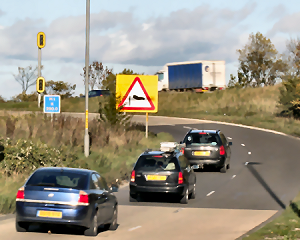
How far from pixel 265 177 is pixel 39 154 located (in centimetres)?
987

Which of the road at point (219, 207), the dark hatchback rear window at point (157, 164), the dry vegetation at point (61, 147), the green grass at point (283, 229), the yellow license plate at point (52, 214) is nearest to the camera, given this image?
the yellow license plate at point (52, 214)

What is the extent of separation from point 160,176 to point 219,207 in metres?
1.91

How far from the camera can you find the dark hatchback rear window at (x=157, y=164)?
55.6 ft

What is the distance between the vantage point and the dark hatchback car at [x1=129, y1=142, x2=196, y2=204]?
664 inches

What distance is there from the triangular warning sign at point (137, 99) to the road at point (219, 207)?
5.88 meters

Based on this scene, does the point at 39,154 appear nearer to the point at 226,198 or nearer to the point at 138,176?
the point at 138,176

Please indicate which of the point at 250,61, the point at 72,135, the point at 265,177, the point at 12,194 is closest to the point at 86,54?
the point at 72,135

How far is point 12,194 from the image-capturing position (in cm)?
1562

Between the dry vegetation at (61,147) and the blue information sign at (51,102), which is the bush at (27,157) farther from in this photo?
the blue information sign at (51,102)

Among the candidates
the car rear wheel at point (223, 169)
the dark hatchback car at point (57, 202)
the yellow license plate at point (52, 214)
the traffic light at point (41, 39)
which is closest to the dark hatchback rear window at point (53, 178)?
the dark hatchback car at point (57, 202)

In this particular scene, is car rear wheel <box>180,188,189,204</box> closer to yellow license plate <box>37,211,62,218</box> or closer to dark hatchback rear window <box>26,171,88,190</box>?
dark hatchback rear window <box>26,171,88,190</box>

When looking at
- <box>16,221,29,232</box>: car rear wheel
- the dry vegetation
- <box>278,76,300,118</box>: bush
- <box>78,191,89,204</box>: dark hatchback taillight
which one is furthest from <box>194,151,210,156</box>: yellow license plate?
<box>278,76,300,118</box>: bush

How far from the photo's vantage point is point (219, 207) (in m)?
16.7

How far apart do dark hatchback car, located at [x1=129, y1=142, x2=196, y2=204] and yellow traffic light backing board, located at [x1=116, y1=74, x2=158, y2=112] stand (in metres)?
15.1
